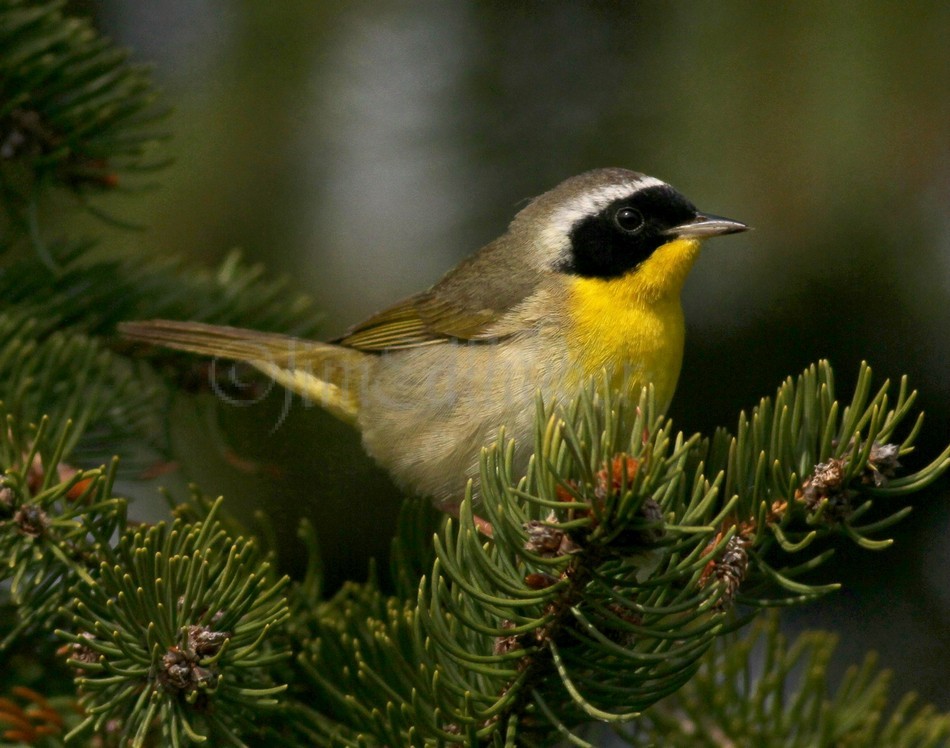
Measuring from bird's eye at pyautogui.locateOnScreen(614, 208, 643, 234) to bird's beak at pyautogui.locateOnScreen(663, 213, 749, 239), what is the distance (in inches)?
4.8

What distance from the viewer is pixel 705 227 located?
3285 mm

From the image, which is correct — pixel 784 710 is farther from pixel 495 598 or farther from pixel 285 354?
pixel 285 354

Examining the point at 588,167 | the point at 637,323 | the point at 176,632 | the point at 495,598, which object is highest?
the point at 588,167

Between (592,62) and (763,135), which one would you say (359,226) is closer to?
(592,62)

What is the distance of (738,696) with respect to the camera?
99.3 inches

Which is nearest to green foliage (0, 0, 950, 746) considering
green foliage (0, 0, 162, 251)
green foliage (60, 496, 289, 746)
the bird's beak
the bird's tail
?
green foliage (60, 496, 289, 746)

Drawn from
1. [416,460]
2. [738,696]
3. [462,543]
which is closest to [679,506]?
[462,543]

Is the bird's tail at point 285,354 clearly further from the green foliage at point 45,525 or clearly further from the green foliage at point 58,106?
the green foliage at point 45,525

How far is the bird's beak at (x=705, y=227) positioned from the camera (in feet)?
10.4

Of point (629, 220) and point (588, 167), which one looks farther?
point (588, 167)

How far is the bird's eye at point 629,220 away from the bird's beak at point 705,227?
12 centimetres

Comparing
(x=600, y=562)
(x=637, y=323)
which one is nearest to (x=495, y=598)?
(x=600, y=562)

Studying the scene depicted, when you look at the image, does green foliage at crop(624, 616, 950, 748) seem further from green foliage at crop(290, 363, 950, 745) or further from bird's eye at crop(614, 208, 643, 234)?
bird's eye at crop(614, 208, 643, 234)

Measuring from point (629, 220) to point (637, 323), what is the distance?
485 mm
